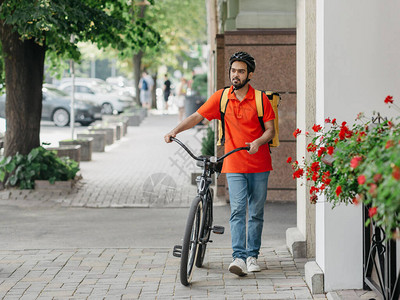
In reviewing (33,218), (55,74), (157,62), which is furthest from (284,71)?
(157,62)

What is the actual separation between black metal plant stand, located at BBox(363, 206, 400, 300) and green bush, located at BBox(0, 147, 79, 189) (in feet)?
25.9

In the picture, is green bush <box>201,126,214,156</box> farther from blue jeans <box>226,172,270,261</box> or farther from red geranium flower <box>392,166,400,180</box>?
red geranium flower <box>392,166,400,180</box>

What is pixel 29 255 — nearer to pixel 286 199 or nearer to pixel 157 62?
pixel 286 199

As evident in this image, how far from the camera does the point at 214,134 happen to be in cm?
1445

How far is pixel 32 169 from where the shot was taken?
13586 millimetres

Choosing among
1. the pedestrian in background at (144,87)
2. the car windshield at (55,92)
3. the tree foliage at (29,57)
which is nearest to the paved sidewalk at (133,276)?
the tree foliage at (29,57)

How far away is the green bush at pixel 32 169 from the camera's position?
1348cm

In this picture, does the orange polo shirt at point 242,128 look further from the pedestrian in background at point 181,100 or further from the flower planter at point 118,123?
the pedestrian in background at point 181,100

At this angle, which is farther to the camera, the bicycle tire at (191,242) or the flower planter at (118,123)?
the flower planter at (118,123)

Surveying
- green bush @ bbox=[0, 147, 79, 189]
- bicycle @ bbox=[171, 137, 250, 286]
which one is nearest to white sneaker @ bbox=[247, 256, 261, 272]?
bicycle @ bbox=[171, 137, 250, 286]

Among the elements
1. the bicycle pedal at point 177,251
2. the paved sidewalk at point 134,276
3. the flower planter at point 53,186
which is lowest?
the paved sidewalk at point 134,276

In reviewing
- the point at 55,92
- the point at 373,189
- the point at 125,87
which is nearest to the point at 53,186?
the point at 373,189

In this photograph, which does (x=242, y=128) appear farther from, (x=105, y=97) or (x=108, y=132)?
(x=105, y=97)

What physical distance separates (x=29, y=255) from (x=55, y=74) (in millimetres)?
9756
